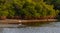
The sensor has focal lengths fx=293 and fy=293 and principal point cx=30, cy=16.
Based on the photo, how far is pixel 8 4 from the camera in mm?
48812

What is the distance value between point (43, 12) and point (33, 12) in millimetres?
1853

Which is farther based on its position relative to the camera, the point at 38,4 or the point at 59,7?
the point at 59,7

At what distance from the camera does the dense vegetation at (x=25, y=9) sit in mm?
47719

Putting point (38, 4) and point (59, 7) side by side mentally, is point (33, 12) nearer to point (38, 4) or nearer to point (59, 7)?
point (38, 4)

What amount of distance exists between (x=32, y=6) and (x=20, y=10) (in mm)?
2107

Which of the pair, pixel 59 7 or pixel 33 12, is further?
pixel 59 7

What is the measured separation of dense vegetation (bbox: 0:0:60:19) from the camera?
157 ft

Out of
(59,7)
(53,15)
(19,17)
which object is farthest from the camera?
(59,7)

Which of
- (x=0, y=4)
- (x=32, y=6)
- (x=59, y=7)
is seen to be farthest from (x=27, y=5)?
(x=59, y=7)

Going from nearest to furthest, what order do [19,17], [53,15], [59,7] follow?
1. [19,17]
2. [53,15]
3. [59,7]

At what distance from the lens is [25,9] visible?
48.7 metres

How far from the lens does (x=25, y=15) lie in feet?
158

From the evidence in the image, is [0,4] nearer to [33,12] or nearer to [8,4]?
[8,4]

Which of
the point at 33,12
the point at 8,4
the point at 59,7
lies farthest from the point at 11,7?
the point at 59,7
